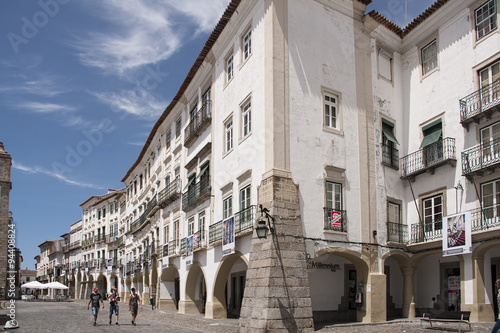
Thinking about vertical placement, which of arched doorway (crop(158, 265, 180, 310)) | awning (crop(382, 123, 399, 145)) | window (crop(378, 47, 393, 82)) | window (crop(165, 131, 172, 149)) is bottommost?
arched doorway (crop(158, 265, 180, 310))

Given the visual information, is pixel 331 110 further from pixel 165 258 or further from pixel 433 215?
pixel 165 258

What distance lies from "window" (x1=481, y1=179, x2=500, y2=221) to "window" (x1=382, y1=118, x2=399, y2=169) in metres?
4.08

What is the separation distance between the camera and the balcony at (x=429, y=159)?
766 inches

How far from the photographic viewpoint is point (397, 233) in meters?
20.5

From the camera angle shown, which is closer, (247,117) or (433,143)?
(433,143)

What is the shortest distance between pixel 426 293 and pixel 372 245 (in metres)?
3.72

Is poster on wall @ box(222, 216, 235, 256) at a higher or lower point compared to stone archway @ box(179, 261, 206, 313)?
higher

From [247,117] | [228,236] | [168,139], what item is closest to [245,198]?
[228,236]

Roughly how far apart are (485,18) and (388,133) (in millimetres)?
5481

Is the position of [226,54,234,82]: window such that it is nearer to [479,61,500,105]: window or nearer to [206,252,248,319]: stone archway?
[206,252,248,319]: stone archway

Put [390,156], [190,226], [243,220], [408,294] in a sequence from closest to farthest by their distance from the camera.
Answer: [243,220] → [408,294] → [390,156] → [190,226]

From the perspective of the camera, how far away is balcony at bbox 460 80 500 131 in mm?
17859

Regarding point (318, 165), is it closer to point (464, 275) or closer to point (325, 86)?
point (325, 86)

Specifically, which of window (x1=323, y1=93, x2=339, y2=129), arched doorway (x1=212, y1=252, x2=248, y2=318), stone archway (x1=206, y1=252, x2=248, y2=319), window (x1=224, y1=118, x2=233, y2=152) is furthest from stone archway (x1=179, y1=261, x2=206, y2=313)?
window (x1=323, y1=93, x2=339, y2=129)
